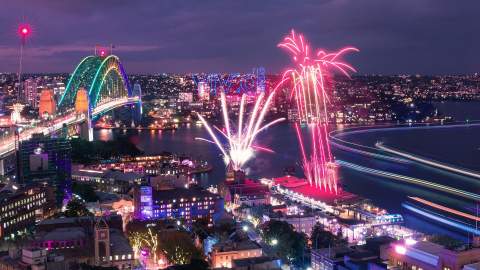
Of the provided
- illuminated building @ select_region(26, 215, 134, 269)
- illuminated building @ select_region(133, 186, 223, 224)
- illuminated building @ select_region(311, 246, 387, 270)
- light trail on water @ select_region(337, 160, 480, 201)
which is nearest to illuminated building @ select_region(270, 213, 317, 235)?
illuminated building @ select_region(133, 186, 223, 224)

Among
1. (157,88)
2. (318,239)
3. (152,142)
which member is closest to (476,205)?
(318,239)

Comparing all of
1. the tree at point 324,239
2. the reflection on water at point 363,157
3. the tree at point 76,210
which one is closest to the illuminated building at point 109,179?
the reflection on water at point 363,157

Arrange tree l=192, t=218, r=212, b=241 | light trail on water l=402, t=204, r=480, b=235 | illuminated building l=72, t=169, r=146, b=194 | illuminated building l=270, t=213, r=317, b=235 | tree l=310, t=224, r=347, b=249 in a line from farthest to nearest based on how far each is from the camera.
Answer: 1. illuminated building l=72, t=169, r=146, b=194
2. illuminated building l=270, t=213, r=317, b=235
3. light trail on water l=402, t=204, r=480, b=235
4. tree l=192, t=218, r=212, b=241
5. tree l=310, t=224, r=347, b=249

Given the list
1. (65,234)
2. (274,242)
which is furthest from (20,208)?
(274,242)

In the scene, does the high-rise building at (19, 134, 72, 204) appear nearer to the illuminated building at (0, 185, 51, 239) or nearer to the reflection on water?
the illuminated building at (0, 185, 51, 239)

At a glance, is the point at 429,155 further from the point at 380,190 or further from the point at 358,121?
the point at 358,121

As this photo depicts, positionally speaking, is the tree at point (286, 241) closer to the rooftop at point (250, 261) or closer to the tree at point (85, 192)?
the rooftop at point (250, 261)

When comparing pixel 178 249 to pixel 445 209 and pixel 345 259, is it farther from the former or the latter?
pixel 445 209
